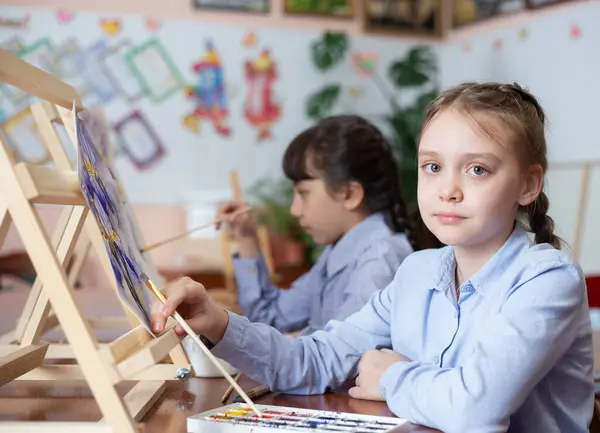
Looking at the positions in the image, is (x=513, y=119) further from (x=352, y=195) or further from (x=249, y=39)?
(x=249, y=39)

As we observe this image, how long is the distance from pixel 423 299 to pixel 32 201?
2.01 ft

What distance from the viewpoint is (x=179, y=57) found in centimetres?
518

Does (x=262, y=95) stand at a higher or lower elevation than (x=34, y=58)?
lower

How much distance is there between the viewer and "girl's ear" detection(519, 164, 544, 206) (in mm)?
1153

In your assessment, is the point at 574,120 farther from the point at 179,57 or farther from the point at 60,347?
the point at 60,347

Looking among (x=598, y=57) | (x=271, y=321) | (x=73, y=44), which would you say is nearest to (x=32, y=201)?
(x=271, y=321)

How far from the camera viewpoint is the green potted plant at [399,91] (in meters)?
5.34

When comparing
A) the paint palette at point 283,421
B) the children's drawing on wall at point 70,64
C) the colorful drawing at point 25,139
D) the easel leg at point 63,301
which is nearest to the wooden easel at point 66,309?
the easel leg at point 63,301

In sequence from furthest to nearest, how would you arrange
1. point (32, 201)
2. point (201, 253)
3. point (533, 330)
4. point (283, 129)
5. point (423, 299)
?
1. point (283, 129)
2. point (201, 253)
3. point (423, 299)
4. point (533, 330)
5. point (32, 201)

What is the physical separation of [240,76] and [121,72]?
76 centimetres

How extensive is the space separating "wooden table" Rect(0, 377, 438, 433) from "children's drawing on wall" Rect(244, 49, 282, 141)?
13.6ft

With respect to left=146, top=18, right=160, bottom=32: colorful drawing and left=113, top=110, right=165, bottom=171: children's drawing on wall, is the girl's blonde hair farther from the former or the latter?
left=146, top=18, right=160, bottom=32: colorful drawing

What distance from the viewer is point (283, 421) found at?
0.95m

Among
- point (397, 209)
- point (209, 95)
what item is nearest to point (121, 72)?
point (209, 95)
